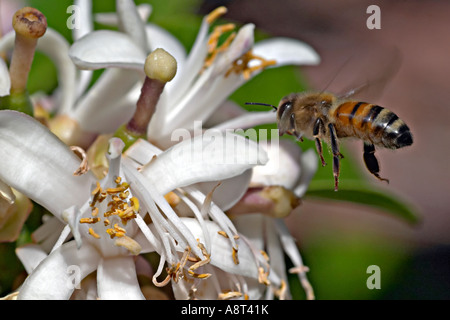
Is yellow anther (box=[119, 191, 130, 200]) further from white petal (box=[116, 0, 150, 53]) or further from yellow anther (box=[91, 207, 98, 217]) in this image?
white petal (box=[116, 0, 150, 53])

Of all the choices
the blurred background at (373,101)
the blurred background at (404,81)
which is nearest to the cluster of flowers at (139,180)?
the blurred background at (373,101)

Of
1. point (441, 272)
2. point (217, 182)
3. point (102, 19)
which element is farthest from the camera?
point (441, 272)

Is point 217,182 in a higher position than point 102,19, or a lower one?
lower

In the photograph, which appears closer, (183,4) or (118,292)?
(118,292)

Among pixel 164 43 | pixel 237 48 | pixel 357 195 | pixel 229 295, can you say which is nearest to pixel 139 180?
pixel 229 295

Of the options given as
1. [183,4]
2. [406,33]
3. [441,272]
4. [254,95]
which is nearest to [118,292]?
[254,95]
